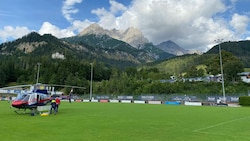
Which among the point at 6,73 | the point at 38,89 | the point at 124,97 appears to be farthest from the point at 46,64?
the point at 38,89

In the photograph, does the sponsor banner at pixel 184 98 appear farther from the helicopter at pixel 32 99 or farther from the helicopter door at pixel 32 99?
the helicopter door at pixel 32 99

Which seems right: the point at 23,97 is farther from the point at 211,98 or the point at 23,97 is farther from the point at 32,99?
the point at 211,98

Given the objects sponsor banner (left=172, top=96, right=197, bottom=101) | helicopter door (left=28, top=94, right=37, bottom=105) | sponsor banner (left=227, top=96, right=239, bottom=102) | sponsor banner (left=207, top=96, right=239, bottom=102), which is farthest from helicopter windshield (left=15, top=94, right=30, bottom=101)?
sponsor banner (left=227, top=96, right=239, bottom=102)

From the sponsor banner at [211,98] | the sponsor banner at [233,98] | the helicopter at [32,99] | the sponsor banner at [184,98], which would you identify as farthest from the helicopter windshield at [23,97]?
the sponsor banner at [233,98]

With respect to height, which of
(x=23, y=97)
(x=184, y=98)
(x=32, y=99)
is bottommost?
(x=184, y=98)

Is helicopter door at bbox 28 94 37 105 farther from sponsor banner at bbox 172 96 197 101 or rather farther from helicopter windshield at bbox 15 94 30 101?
sponsor banner at bbox 172 96 197 101

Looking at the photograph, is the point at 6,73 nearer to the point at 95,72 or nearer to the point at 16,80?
the point at 16,80

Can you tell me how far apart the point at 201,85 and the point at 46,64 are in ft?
359

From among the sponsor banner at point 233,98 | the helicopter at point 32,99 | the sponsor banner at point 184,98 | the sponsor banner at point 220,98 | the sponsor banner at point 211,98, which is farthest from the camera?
the sponsor banner at point 184,98

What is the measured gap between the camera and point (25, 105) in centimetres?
2502

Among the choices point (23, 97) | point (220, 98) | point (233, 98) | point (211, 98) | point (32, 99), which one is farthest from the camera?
point (211, 98)

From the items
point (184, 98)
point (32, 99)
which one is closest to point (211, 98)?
point (184, 98)

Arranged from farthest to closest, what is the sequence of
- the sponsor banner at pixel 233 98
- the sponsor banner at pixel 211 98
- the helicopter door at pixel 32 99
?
1. the sponsor banner at pixel 211 98
2. the sponsor banner at pixel 233 98
3. the helicopter door at pixel 32 99

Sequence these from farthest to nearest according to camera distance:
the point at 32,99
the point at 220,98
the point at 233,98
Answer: the point at 220,98 < the point at 233,98 < the point at 32,99
